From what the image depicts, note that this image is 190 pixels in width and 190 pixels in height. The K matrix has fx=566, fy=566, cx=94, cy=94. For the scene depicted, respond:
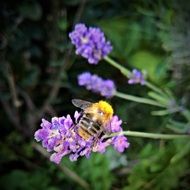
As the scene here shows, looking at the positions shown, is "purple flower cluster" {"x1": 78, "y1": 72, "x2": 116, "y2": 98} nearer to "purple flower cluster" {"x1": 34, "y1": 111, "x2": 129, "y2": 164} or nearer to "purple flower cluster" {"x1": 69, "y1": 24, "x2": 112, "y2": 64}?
"purple flower cluster" {"x1": 69, "y1": 24, "x2": 112, "y2": 64}

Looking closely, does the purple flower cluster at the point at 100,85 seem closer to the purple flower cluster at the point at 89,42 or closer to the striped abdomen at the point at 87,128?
the purple flower cluster at the point at 89,42

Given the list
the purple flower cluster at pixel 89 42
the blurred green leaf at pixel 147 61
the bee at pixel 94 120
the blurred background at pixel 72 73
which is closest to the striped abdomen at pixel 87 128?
the bee at pixel 94 120

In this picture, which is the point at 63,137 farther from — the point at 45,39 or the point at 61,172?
the point at 45,39

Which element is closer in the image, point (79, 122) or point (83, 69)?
point (79, 122)

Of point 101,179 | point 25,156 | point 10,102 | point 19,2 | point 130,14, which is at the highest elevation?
point 130,14

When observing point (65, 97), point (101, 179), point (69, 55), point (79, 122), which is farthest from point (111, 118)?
point (65, 97)

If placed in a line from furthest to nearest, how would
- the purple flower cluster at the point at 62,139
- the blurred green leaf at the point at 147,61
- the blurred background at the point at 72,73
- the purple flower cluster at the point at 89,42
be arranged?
the blurred green leaf at the point at 147,61 → the blurred background at the point at 72,73 → the purple flower cluster at the point at 89,42 → the purple flower cluster at the point at 62,139
